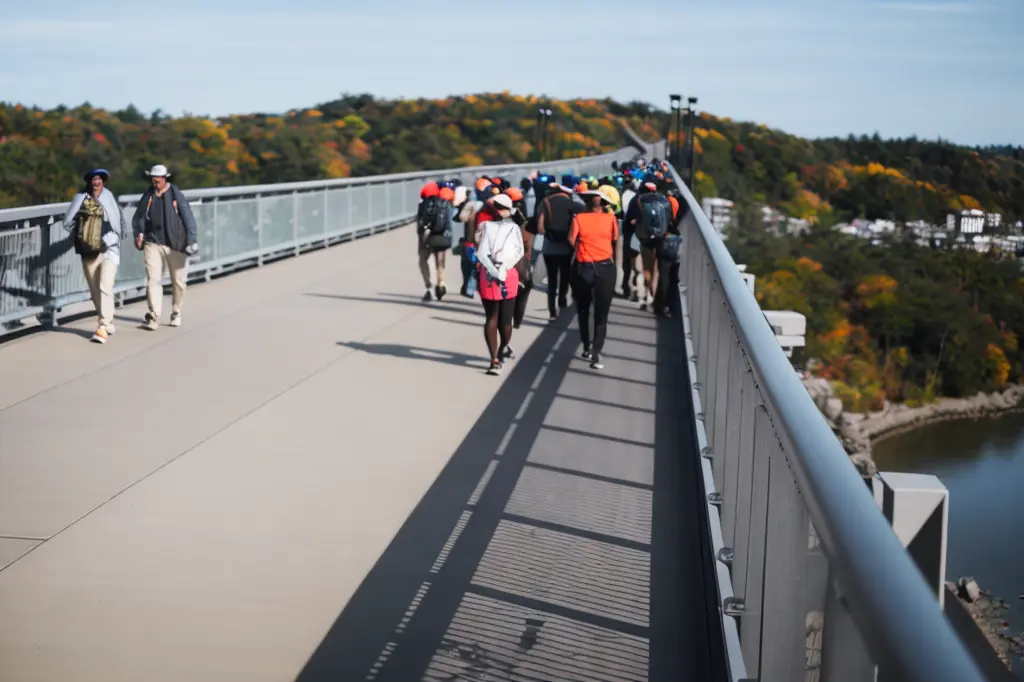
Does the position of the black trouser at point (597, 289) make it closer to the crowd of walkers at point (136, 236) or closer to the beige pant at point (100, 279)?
the crowd of walkers at point (136, 236)

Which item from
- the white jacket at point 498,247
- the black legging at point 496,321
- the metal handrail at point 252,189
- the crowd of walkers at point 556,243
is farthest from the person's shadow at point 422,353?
the metal handrail at point 252,189

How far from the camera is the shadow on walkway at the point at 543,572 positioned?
5.59 m

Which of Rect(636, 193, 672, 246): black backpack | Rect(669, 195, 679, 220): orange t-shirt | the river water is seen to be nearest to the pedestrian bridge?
Rect(636, 193, 672, 246): black backpack

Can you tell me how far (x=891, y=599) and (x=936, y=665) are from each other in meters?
0.31

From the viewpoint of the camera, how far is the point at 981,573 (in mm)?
98812

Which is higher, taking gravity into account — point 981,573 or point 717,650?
point 717,650

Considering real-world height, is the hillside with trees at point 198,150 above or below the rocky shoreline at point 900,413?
above

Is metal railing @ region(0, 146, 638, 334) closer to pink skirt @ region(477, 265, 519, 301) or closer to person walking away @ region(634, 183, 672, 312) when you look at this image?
pink skirt @ region(477, 265, 519, 301)

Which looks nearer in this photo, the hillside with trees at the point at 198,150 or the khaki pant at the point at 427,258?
the khaki pant at the point at 427,258

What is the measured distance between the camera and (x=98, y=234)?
543 inches

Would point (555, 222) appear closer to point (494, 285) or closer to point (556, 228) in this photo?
point (556, 228)

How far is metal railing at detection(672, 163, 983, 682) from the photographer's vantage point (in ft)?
6.68

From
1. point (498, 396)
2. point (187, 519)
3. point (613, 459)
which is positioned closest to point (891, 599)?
point (187, 519)

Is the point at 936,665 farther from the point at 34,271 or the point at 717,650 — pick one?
the point at 34,271
